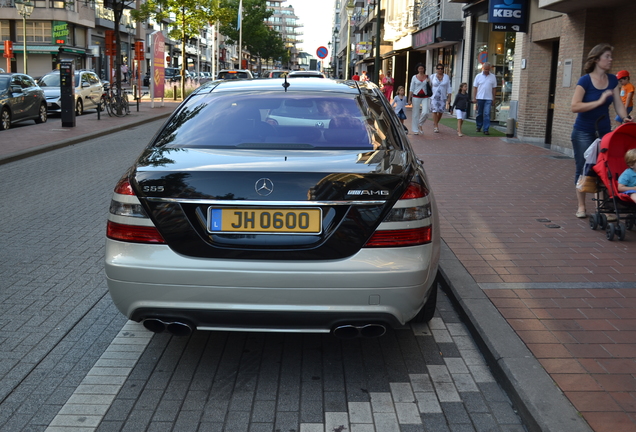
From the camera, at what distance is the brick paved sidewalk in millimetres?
3645

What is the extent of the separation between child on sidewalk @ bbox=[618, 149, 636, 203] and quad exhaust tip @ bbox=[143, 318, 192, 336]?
473cm

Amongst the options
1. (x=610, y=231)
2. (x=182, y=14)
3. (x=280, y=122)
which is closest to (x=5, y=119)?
(x=610, y=231)

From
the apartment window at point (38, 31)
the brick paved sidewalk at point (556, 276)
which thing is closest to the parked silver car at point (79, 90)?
the brick paved sidewalk at point (556, 276)

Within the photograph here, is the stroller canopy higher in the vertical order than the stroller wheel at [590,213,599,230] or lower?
higher

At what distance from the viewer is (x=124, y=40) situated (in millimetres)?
76625

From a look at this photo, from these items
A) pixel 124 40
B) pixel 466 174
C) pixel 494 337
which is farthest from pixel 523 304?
pixel 124 40

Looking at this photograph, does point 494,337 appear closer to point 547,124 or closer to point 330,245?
point 330,245

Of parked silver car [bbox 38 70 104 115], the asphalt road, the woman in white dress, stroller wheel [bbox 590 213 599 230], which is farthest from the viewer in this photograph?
parked silver car [bbox 38 70 104 115]

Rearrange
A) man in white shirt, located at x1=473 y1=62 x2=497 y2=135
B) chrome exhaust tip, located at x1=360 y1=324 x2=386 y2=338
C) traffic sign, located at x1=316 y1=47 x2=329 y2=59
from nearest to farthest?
1. chrome exhaust tip, located at x1=360 y1=324 x2=386 y2=338
2. man in white shirt, located at x1=473 y1=62 x2=497 y2=135
3. traffic sign, located at x1=316 y1=47 x2=329 y2=59

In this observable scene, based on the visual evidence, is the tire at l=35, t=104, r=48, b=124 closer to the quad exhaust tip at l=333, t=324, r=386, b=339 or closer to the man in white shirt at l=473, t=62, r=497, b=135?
the man in white shirt at l=473, t=62, r=497, b=135

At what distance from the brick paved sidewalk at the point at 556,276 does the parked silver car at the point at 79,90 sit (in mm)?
17734

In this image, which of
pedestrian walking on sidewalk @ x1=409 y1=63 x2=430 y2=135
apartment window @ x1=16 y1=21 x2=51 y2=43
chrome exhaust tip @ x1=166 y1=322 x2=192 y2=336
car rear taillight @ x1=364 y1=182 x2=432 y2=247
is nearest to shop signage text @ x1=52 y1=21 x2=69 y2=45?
apartment window @ x1=16 y1=21 x2=51 y2=43

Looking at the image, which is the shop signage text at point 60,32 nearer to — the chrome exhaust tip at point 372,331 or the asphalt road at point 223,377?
the asphalt road at point 223,377

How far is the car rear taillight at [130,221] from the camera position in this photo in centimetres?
354
